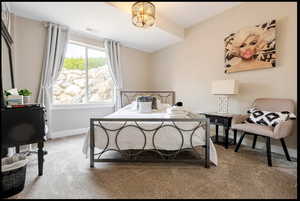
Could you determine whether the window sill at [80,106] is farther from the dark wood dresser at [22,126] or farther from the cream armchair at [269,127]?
the cream armchair at [269,127]

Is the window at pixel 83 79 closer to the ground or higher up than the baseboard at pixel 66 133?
higher up

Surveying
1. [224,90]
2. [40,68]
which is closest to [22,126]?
[40,68]

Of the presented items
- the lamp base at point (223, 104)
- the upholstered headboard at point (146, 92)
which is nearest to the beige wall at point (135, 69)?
the upholstered headboard at point (146, 92)

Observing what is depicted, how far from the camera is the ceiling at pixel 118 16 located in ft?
7.92

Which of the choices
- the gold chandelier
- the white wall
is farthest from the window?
the gold chandelier

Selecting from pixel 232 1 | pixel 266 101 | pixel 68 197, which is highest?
pixel 232 1

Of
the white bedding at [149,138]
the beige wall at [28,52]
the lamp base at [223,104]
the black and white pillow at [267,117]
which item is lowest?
the white bedding at [149,138]

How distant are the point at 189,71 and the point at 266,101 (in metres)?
1.79

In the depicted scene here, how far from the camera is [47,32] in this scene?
297 centimetres

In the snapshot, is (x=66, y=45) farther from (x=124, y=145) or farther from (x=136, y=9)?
(x=124, y=145)

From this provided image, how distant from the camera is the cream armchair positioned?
1.91 metres

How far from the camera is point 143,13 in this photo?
2250mm

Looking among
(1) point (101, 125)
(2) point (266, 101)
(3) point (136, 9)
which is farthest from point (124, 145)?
(2) point (266, 101)

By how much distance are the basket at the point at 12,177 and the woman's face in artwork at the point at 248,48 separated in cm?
353
